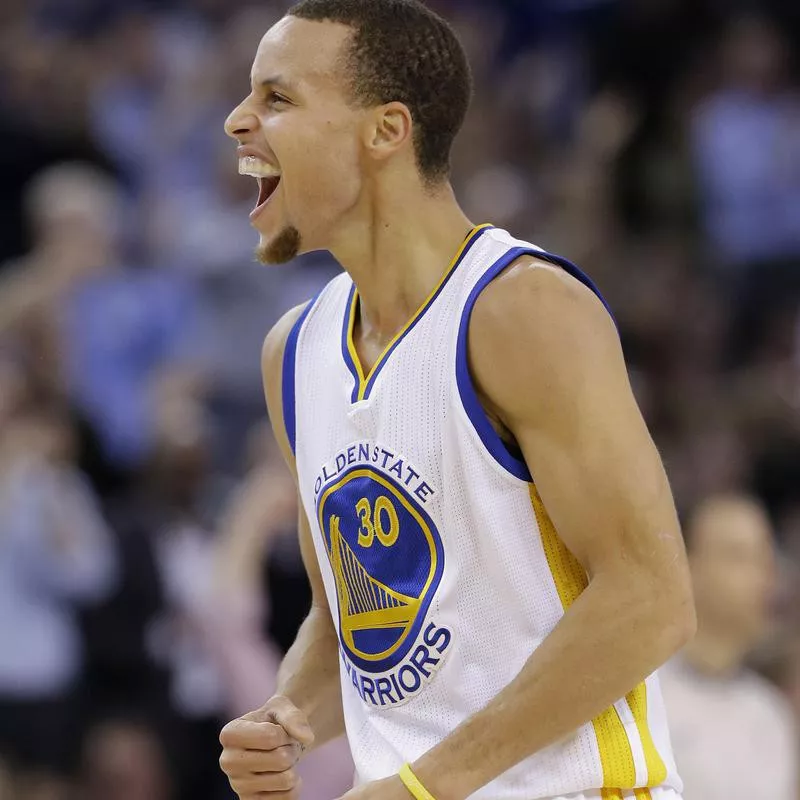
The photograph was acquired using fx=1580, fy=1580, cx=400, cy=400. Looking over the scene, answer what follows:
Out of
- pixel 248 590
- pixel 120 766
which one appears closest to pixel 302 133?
pixel 248 590

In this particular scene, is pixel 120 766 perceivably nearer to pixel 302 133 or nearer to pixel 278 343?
pixel 278 343

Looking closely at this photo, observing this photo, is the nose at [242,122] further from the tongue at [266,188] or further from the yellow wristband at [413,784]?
the yellow wristband at [413,784]

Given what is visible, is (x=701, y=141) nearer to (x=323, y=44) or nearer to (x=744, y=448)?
(x=744, y=448)

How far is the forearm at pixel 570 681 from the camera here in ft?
7.97

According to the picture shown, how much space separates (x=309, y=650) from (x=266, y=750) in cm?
46

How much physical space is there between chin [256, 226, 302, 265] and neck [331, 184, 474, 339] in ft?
0.26

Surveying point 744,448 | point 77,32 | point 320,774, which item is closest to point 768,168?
point 744,448

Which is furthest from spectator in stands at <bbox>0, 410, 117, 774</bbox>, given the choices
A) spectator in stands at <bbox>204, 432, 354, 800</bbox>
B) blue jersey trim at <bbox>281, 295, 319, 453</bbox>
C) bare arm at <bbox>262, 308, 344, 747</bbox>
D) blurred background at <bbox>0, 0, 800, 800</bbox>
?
blue jersey trim at <bbox>281, 295, 319, 453</bbox>

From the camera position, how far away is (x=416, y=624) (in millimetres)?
2617

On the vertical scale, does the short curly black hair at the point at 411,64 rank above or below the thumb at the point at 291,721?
above

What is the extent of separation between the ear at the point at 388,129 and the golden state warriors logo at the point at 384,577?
0.56 meters

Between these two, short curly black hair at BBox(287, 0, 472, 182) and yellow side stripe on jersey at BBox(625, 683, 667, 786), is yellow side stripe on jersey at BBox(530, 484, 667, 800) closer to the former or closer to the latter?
yellow side stripe on jersey at BBox(625, 683, 667, 786)

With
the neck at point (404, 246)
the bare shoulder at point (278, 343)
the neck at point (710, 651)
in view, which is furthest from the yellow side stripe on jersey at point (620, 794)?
the neck at point (710, 651)

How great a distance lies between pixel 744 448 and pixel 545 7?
3.93 m
